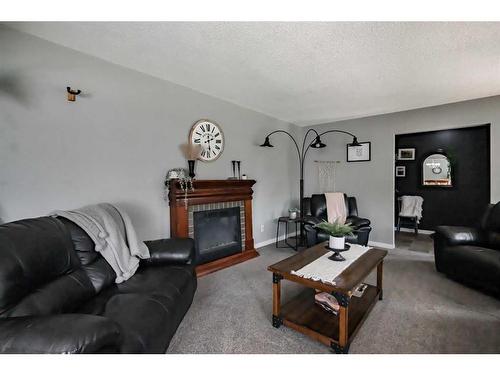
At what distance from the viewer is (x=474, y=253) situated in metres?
2.43

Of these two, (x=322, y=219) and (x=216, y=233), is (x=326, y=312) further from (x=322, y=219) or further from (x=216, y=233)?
(x=322, y=219)

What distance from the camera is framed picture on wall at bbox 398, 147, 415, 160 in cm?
512

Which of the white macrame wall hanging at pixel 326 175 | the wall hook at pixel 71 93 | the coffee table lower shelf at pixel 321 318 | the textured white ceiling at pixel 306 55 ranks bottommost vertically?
the coffee table lower shelf at pixel 321 318

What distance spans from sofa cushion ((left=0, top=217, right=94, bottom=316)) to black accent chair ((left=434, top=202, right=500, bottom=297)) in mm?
3409

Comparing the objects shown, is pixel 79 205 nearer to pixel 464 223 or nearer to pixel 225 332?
pixel 225 332

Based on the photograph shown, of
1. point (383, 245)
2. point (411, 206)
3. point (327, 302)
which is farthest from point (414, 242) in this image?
point (327, 302)

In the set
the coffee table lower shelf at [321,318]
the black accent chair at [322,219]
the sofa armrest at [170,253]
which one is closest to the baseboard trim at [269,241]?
the black accent chair at [322,219]

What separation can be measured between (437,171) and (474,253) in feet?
9.97

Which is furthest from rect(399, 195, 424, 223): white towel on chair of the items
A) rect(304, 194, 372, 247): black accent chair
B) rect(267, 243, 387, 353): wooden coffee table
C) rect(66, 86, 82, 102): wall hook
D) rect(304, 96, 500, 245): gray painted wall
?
rect(66, 86, 82, 102): wall hook

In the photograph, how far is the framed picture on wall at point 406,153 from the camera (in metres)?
5.12

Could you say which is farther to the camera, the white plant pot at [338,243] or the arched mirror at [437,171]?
the arched mirror at [437,171]

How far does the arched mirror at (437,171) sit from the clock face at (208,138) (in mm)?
4401

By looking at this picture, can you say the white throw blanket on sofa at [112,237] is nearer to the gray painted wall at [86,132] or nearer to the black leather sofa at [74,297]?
the black leather sofa at [74,297]
